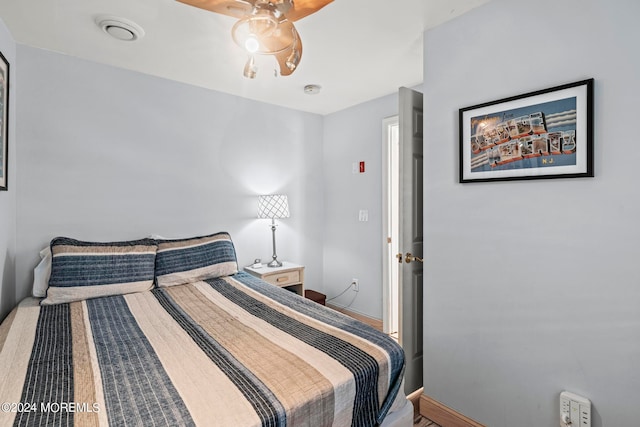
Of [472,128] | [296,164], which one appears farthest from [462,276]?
[296,164]

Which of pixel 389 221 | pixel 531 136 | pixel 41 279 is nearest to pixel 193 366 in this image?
pixel 41 279

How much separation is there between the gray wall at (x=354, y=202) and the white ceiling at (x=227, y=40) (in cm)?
50

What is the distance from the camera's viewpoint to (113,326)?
Answer: 1642 millimetres

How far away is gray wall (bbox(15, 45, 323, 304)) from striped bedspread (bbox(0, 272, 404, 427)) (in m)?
0.81

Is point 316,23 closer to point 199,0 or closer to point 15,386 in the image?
point 199,0

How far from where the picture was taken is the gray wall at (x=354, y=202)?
334 centimetres

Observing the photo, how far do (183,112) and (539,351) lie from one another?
3.11 metres

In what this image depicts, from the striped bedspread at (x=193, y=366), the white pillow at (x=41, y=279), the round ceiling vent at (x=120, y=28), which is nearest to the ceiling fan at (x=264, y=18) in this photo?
the round ceiling vent at (x=120, y=28)

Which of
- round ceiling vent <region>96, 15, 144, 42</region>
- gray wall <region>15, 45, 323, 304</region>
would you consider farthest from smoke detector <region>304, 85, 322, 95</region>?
round ceiling vent <region>96, 15, 144, 42</region>

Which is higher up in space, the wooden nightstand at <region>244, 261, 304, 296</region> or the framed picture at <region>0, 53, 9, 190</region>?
the framed picture at <region>0, 53, 9, 190</region>

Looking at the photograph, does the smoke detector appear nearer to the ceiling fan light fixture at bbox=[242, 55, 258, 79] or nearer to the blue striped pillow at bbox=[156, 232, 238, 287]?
the ceiling fan light fixture at bbox=[242, 55, 258, 79]

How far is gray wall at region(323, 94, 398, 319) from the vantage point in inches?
131

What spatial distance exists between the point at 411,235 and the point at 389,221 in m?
1.09

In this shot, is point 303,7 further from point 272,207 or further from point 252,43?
point 272,207
